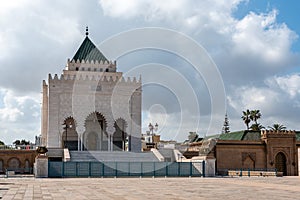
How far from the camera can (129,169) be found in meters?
29.2

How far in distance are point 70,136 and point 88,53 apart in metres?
9.01

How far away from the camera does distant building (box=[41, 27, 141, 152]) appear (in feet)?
133

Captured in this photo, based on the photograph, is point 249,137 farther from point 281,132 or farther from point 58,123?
point 58,123

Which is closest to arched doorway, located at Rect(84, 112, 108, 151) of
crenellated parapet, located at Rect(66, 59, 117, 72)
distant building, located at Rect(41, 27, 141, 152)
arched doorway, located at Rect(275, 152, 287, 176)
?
distant building, located at Rect(41, 27, 141, 152)

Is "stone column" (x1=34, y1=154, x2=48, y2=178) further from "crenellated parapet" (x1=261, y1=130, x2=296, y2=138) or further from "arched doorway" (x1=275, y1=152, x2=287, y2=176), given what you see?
"arched doorway" (x1=275, y1=152, x2=287, y2=176)

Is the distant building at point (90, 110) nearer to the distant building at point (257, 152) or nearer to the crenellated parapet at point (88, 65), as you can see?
the crenellated parapet at point (88, 65)

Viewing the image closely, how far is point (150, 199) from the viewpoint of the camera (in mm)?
13891

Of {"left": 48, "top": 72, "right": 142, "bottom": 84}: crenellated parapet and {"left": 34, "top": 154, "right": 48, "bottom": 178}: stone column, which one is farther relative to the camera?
{"left": 48, "top": 72, "right": 142, "bottom": 84}: crenellated parapet

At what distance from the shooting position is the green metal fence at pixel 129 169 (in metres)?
27.8

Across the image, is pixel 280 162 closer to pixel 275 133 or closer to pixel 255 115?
pixel 275 133

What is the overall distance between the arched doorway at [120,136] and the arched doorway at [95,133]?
119 cm

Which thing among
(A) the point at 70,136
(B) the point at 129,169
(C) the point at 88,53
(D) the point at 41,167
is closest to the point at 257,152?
(B) the point at 129,169

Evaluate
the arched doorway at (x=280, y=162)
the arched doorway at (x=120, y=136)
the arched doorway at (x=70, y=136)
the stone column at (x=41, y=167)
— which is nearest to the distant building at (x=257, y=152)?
the arched doorway at (x=280, y=162)

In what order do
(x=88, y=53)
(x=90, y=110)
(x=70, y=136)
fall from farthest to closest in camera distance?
(x=88, y=53) < (x=70, y=136) < (x=90, y=110)
